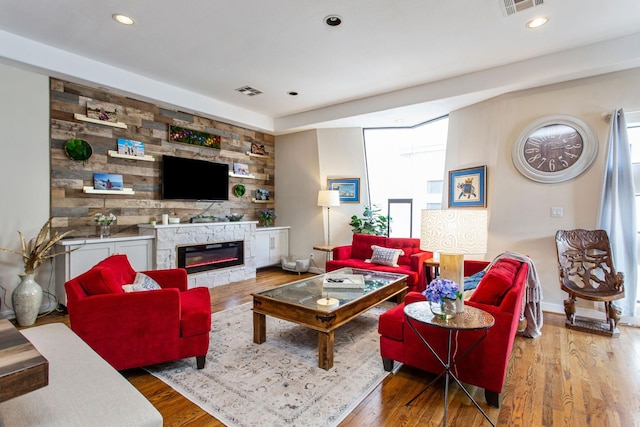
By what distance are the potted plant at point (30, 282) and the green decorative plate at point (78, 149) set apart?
2.92ft

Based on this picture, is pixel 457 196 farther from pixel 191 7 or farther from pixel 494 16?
pixel 191 7

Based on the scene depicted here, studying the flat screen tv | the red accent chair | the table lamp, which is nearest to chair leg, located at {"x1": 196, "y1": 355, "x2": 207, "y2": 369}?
the red accent chair

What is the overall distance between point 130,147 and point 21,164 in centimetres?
120

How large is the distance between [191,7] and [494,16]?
8.97 feet

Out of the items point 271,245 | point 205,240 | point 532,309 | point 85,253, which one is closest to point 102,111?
point 85,253

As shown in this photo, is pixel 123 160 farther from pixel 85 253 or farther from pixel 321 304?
pixel 321 304

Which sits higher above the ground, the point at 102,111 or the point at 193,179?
the point at 102,111

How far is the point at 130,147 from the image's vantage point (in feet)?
14.7

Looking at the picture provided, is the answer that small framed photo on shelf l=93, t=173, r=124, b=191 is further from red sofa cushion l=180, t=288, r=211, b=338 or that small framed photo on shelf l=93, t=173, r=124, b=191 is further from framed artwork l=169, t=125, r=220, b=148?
red sofa cushion l=180, t=288, r=211, b=338

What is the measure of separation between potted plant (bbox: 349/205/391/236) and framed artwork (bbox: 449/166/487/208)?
1.32 metres

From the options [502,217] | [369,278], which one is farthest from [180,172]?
[502,217]

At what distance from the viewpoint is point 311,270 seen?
20.8 ft

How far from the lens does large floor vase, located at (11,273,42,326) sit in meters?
3.31

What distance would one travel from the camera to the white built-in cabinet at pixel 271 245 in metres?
6.12
